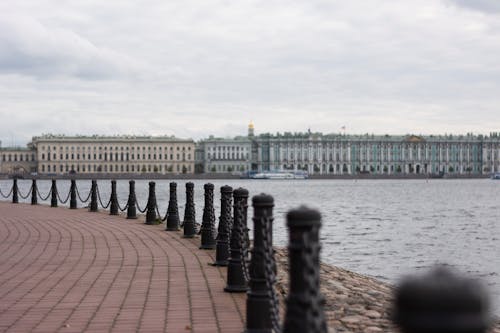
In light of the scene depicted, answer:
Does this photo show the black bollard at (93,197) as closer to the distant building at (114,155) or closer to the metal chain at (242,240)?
the metal chain at (242,240)

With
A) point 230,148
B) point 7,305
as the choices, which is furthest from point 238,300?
point 230,148

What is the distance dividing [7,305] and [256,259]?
2.42 meters

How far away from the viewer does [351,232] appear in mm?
25078

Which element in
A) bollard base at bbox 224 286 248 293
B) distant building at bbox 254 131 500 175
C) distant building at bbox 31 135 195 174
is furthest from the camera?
distant building at bbox 254 131 500 175

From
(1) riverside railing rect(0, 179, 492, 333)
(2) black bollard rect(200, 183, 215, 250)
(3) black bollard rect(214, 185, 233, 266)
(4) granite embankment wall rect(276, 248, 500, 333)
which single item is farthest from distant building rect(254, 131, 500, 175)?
(1) riverside railing rect(0, 179, 492, 333)

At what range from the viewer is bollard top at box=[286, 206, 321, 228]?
10.9 ft

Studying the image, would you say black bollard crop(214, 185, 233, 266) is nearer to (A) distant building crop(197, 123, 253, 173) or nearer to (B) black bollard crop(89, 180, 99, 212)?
(B) black bollard crop(89, 180, 99, 212)

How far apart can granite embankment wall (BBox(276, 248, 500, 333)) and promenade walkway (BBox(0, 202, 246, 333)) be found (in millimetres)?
845

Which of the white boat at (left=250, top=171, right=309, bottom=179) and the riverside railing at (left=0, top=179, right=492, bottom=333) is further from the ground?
the riverside railing at (left=0, top=179, right=492, bottom=333)

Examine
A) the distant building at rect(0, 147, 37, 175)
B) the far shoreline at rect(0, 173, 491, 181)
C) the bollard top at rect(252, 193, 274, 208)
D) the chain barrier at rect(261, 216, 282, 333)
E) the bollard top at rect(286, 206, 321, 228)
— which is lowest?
the far shoreline at rect(0, 173, 491, 181)

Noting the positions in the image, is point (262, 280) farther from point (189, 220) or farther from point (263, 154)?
point (263, 154)

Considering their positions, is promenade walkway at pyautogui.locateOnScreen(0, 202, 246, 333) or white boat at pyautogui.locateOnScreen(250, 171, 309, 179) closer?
promenade walkway at pyautogui.locateOnScreen(0, 202, 246, 333)

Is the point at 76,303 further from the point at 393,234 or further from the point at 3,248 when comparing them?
the point at 393,234

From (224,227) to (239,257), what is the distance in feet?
5.24
